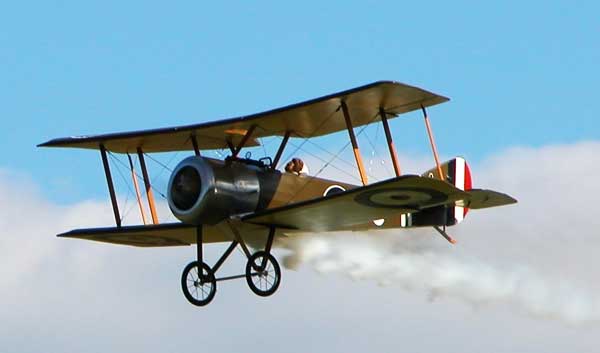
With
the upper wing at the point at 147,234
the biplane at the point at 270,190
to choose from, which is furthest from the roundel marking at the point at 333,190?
the upper wing at the point at 147,234

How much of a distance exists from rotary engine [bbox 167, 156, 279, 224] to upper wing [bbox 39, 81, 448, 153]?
0.80 metres

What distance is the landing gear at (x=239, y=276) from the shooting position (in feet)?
102

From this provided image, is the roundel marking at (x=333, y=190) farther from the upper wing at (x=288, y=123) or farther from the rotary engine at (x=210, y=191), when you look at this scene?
the rotary engine at (x=210, y=191)

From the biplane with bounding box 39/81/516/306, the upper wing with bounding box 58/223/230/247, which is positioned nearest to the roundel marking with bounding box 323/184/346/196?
the biplane with bounding box 39/81/516/306

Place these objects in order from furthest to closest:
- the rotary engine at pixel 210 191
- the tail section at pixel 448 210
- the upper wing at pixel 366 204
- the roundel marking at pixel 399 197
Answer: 1. the tail section at pixel 448 210
2. the rotary engine at pixel 210 191
3. the roundel marking at pixel 399 197
4. the upper wing at pixel 366 204

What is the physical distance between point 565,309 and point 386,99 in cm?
542

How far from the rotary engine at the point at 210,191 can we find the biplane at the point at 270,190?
0.5 inches

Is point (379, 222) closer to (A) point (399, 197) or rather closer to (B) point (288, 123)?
(B) point (288, 123)

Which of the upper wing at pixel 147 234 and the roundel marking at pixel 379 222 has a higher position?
the roundel marking at pixel 379 222

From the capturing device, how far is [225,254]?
1251 inches

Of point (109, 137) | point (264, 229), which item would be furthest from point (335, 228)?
point (109, 137)

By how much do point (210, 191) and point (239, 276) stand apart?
4.24ft

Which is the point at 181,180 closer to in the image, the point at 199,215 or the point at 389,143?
the point at 199,215

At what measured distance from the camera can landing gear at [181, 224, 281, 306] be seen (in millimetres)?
31109
